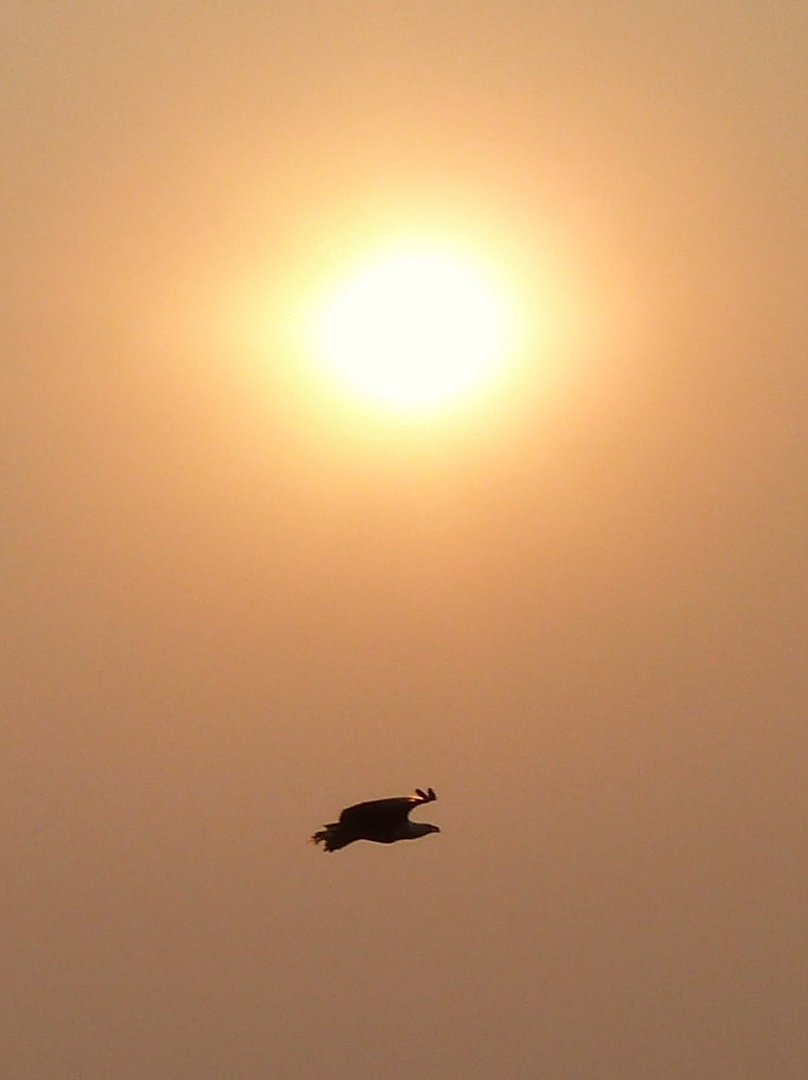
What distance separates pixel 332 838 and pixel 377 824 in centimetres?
40

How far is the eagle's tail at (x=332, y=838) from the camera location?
977cm

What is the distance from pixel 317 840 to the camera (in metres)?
9.84

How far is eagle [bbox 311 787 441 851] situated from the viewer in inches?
388

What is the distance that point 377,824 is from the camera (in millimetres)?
10016

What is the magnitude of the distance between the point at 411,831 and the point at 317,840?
2.63 feet

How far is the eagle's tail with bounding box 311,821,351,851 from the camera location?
9.77 meters

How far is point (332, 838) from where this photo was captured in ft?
32.4

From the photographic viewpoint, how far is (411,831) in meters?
10.1

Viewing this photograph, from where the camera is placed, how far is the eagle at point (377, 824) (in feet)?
32.4
